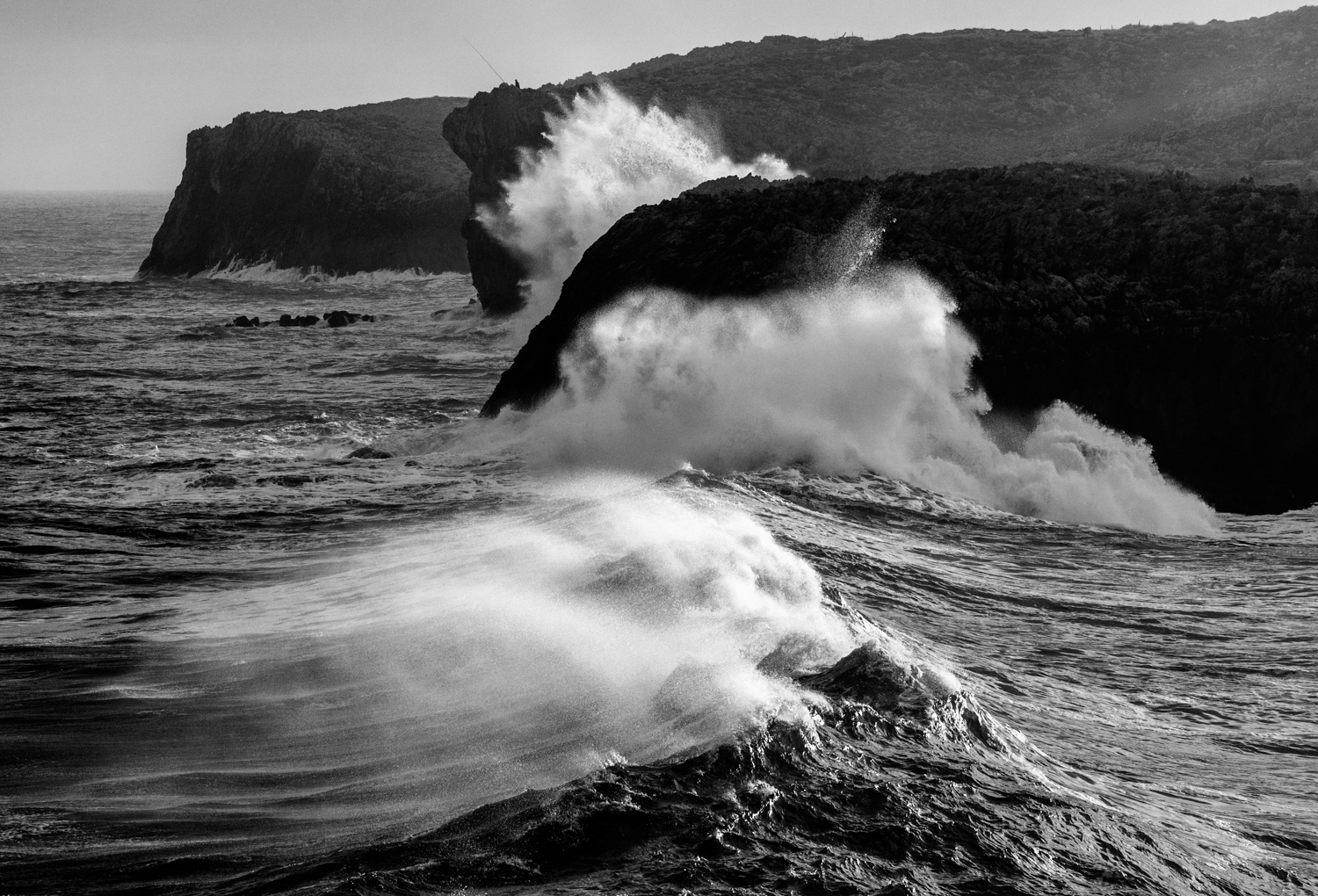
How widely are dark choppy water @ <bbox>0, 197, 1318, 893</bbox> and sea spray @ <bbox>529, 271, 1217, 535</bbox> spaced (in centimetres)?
83

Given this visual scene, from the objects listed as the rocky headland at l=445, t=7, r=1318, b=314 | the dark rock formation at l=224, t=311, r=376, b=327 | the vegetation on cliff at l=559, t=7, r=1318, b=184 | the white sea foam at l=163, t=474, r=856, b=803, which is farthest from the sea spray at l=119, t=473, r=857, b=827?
the vegetation on cliff at l=559, t=7, r=1318, b=184

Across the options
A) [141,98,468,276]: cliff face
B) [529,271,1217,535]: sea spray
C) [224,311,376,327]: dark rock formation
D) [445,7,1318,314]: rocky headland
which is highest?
[445,7,1318,314]: rocky headland

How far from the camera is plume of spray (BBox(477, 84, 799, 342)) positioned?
36.9 m

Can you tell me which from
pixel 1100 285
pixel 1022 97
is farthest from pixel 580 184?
pixel 1022 97

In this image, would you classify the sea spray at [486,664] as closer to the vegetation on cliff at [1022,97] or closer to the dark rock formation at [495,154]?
the dark rock formation at [495,154]

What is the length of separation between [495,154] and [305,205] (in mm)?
20446

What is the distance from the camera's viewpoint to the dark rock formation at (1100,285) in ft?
53.0

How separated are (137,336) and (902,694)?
1177 inches

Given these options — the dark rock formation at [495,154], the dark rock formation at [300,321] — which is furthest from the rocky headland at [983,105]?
the dark rock formation at [300,321]

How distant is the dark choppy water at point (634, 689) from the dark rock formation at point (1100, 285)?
1.57m

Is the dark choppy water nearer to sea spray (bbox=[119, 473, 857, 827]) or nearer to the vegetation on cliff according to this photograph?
sea spray (bbox=[119, 473, 857, 827])

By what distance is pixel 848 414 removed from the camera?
1586cm

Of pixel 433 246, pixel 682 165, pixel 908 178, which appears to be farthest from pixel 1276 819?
pixel 433 246

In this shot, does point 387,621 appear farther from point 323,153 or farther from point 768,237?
point 323,153
